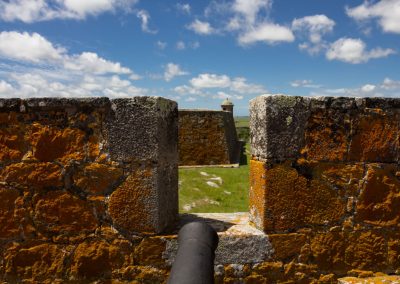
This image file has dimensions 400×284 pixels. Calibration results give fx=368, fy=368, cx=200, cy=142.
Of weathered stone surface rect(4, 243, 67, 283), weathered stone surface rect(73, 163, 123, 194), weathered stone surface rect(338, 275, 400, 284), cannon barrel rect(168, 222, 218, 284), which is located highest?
weathered stone surface rect(73, 163, 123, 194)

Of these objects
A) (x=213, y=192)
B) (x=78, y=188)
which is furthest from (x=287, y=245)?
(x=213, y=192)

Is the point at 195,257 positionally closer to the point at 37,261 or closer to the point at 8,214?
the point at 37,261

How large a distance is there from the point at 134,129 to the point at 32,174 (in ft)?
3.02

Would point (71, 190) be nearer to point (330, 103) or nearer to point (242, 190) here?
point (330, 103)

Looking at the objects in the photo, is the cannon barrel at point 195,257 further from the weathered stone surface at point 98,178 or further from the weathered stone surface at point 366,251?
the weathered stone surface at point 366,251

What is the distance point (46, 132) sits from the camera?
9.90ft

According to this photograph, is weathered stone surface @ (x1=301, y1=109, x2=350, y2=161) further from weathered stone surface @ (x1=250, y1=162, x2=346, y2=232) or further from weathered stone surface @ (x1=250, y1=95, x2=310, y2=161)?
weathered stone surface @ (x1=250, y1=162, x2=346, y2=232)

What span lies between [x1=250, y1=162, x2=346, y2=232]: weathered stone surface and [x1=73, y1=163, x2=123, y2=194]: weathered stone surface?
4.12 ft

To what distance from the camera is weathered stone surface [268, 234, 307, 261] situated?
3094 millimetres

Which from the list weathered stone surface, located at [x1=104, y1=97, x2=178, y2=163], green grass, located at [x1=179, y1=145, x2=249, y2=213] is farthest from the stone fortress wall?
green grass, located at [x1=179, y1=145, x2=249, y2=213]

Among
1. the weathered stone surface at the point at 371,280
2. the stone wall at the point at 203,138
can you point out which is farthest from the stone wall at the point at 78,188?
the stone wall at the point at 203,138

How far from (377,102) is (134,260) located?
2.43m

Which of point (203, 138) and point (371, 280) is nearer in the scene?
point (371, 280)

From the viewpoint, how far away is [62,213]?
3.05 m
